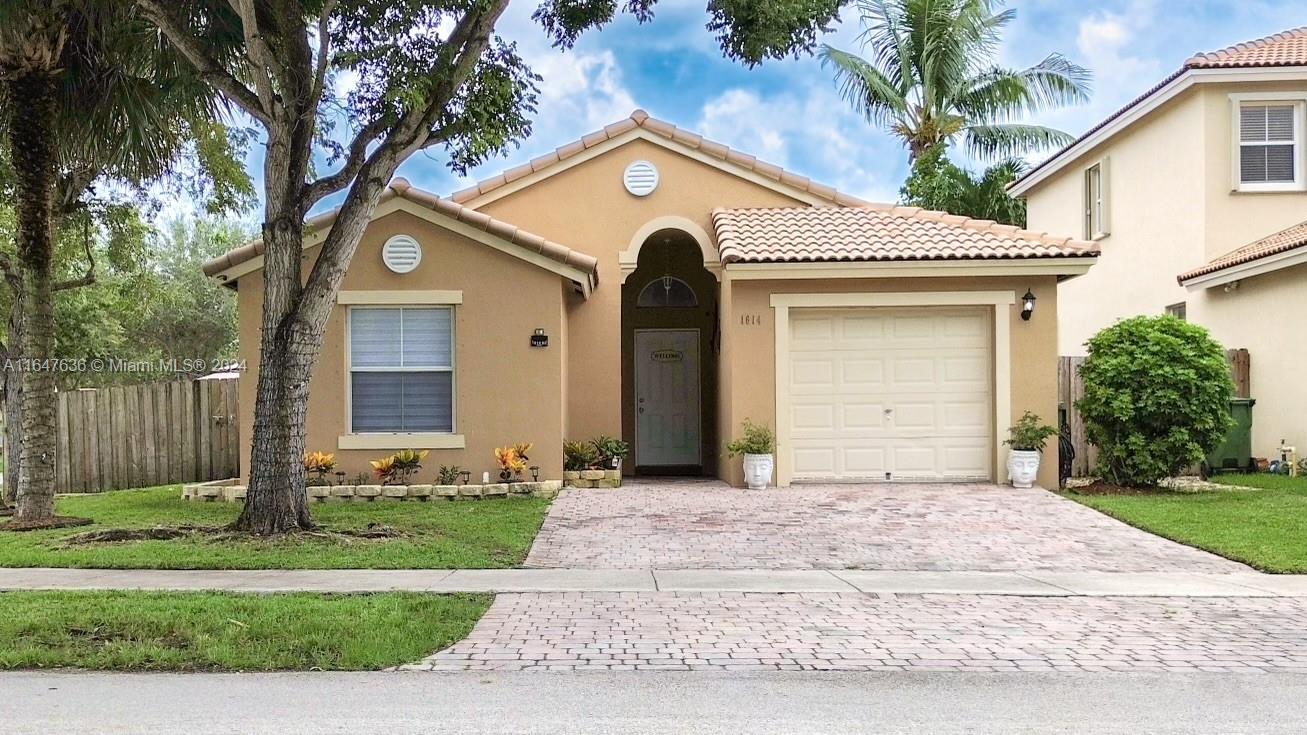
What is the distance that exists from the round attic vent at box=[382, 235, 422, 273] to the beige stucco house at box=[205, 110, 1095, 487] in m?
0.03

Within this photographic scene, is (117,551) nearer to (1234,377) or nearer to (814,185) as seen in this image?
(814,185)

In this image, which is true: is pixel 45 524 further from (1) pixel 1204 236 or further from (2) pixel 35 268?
(1) pixel 1204 236

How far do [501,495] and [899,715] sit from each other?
27.0 ft

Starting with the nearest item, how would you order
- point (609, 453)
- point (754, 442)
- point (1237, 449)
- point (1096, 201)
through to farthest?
point (754, 442), point (609, 453), point (1237, 449), point (1096, 201)

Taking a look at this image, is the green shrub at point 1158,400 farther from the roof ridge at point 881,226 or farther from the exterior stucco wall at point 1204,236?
the exterior stucco wall at point 1204,236

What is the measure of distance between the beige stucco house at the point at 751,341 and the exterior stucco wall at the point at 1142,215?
16.6 feet

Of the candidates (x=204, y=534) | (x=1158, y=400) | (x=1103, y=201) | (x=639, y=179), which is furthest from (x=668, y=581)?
(x=1103, y=201)

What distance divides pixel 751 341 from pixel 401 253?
15.9 feet

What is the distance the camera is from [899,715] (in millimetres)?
4547

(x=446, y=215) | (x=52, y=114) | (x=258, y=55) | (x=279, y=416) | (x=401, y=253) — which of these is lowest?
(x=279, y=416)

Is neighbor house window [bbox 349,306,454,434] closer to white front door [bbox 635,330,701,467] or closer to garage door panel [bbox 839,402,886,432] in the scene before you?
white front door [bbox 635,330,701,467]

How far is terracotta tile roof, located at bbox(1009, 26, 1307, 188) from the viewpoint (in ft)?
50.8

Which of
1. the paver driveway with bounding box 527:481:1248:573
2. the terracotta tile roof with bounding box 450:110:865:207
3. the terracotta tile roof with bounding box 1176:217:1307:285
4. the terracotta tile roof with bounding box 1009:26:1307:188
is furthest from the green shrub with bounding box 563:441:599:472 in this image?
the terracotta tile roof with bounding box 1009:26:1307:188

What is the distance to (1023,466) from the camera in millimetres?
12516
